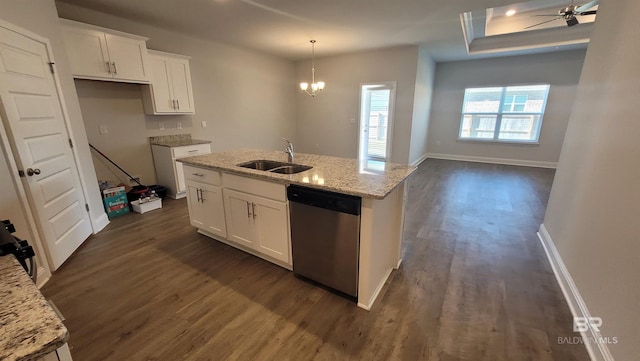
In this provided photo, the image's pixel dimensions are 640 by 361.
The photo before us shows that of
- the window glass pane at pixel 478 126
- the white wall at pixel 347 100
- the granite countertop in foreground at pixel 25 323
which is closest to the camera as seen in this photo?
the granite countertop in foreground at pixel 25 323

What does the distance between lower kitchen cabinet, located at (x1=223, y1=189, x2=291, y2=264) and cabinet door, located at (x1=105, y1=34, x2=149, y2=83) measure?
2.59m

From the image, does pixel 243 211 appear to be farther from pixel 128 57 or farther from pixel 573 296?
pixel 128 57

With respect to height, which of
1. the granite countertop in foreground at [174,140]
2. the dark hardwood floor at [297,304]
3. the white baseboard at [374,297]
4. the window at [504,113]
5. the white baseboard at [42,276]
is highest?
the window at [504,113]

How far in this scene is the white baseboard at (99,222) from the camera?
3035 mm

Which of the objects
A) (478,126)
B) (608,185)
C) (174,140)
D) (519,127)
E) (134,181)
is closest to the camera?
(608,185)

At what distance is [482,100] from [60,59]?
8415 mm

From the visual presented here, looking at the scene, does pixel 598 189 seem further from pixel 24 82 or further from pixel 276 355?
pixel 24 82

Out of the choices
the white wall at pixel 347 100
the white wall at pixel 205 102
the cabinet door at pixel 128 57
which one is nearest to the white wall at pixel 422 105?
the white wall at pixel 347 100

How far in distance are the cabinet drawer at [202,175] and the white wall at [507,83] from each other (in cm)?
690

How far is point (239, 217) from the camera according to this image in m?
2.46

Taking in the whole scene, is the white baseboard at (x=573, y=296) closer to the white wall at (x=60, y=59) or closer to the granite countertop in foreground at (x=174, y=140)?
the white wall at (x=60, y=59)

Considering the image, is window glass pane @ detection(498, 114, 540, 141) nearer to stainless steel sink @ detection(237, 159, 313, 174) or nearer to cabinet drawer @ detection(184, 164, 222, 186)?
stainless steel sink @ detection(237, 159, 313, 174)

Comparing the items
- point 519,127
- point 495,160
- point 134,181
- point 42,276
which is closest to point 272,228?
point 42,276

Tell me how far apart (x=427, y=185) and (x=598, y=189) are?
10.2ft
